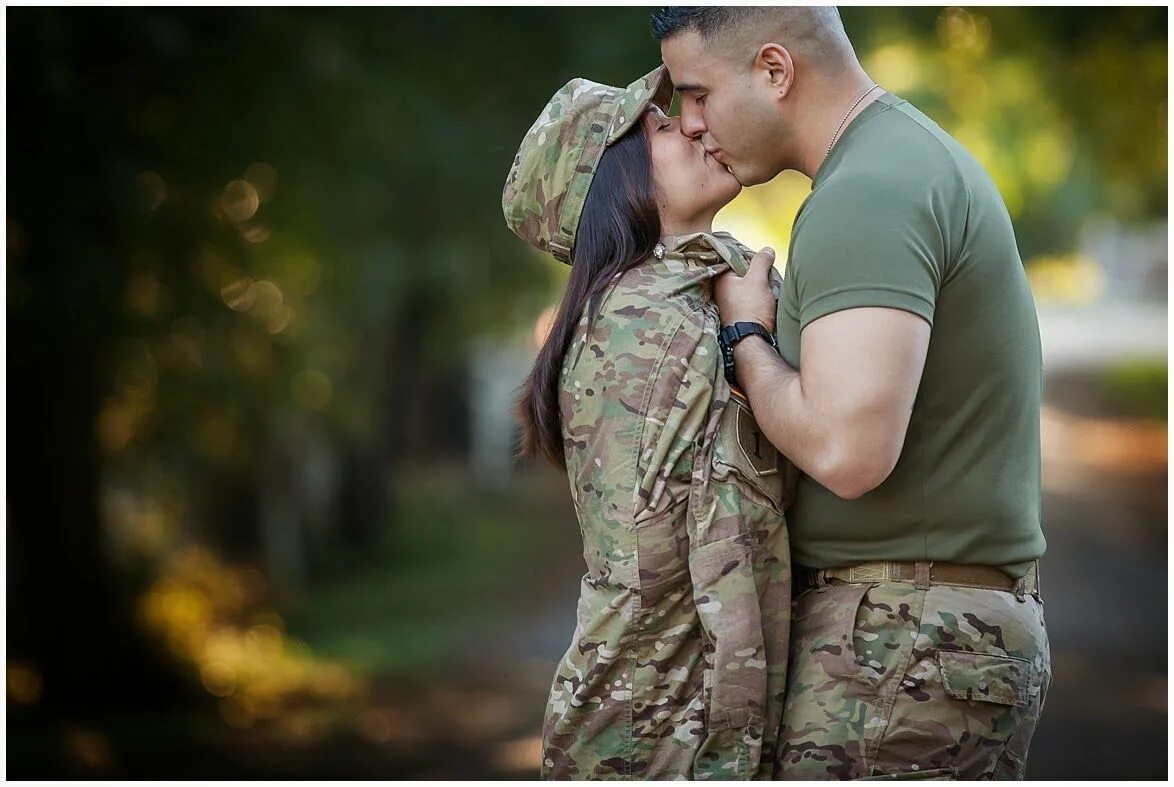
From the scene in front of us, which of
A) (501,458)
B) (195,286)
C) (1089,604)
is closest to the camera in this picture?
(195,286)

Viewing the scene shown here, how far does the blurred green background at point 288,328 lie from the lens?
7.95m

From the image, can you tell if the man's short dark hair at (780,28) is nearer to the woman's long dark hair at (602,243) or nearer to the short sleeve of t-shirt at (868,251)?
the woman's long dark hair at (602,243)

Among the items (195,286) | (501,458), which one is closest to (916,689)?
(195,286)

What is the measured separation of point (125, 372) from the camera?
915 centimetres

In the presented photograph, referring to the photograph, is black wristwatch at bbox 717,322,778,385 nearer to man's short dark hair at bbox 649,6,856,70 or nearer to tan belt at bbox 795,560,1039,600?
tan belt at bbox 795,560,1039,600

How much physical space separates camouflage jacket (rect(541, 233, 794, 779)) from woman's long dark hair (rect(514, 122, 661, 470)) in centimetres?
10

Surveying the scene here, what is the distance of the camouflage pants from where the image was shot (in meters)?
2.66

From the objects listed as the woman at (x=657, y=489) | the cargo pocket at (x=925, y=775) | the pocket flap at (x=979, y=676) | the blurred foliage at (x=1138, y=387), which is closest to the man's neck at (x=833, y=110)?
the woman at (x=657, y=489)

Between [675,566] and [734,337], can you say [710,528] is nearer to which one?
[675,566]

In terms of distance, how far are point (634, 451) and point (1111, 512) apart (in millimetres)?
17722

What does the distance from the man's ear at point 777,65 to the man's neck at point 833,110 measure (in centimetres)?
7

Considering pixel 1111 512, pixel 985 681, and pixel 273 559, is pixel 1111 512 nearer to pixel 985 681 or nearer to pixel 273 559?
pixel 273 559

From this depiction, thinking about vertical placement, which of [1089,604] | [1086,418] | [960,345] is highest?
[960,345]

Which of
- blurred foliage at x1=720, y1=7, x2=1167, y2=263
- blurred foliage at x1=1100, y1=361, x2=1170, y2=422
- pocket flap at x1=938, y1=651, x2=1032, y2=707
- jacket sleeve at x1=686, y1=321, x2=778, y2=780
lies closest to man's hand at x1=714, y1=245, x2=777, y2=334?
jacket sleeve at x1=686, y1=321, x2=778, y2=780
